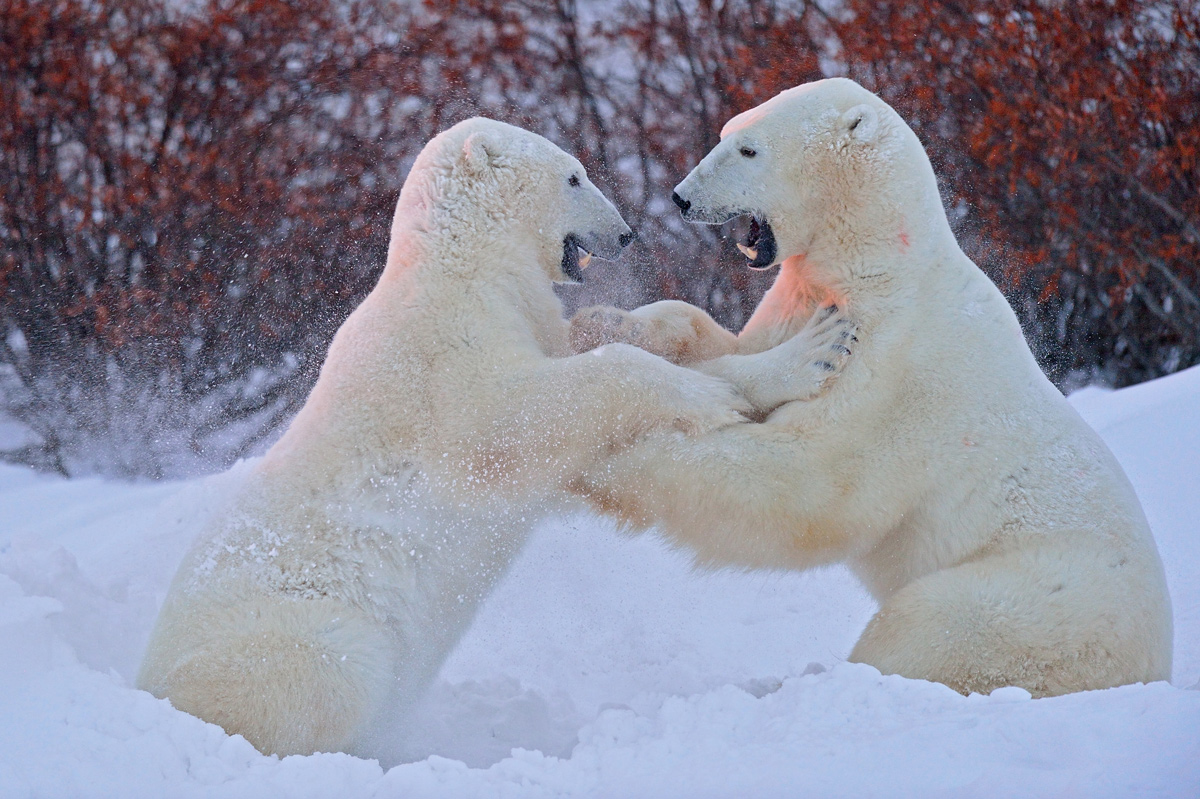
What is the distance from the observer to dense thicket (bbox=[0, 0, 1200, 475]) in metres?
6.59

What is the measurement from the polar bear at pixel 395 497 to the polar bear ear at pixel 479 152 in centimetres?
16

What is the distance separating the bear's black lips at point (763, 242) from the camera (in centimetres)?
316

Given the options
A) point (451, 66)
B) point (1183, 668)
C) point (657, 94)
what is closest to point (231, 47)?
point (451, 66)

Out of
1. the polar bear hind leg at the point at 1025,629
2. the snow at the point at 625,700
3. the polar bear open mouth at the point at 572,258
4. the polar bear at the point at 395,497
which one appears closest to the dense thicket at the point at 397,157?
the snow at the point at 625,700

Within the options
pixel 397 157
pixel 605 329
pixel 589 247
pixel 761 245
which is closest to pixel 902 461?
pixel 761 245

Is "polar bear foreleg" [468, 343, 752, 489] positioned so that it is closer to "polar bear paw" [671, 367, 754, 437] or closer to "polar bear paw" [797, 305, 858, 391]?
"polar bear paw" [671, 367, 754, 437]

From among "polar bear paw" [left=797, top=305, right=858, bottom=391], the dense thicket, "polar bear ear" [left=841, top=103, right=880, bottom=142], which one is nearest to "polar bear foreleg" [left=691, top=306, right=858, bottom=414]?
"polar bear paw" [left=797, top=305, right=858, bottom=391]

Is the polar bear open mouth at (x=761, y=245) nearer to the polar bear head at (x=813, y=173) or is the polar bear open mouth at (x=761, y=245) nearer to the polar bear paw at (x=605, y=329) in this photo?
the polar bear head at (x=813, y=173)

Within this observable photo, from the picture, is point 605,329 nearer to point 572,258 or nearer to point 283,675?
point 572,258

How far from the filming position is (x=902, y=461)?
2.85m

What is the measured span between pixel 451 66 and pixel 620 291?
6.38ft

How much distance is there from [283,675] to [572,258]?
4.71 ft

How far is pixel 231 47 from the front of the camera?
6871 mm

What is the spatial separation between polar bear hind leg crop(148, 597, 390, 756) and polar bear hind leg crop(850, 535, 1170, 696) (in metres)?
1.23
